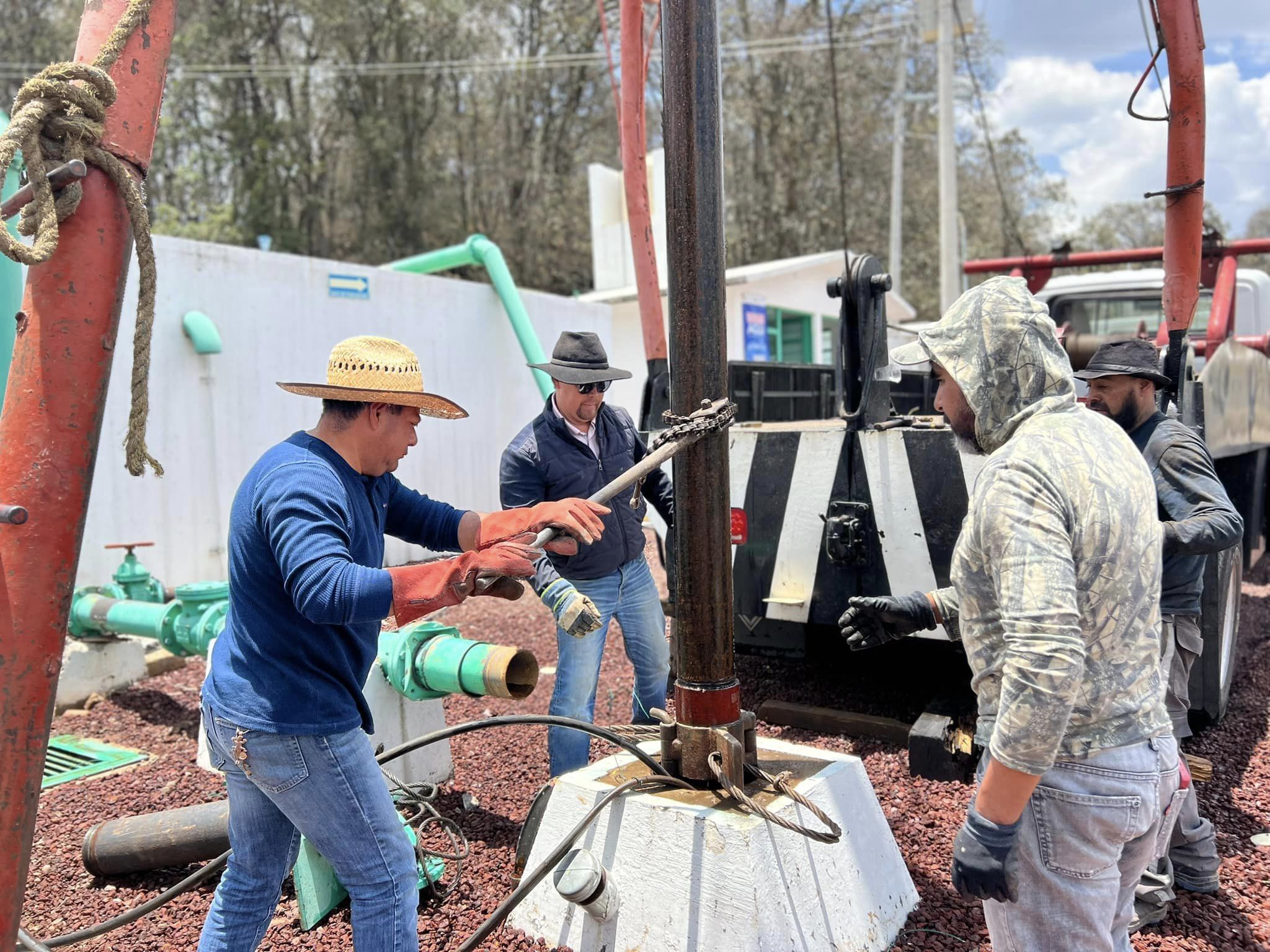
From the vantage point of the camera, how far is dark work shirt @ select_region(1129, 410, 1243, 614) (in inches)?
112

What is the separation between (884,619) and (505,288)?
7.73 m

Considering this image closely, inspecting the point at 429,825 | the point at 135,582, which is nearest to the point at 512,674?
the point at 429,825

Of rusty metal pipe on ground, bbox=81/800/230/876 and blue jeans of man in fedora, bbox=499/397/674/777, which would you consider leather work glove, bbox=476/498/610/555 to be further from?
rusty metal pipe on ground, bbox=81/800/230/876

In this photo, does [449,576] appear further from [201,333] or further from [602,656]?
[201,333]

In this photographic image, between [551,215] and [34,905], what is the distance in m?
21.6

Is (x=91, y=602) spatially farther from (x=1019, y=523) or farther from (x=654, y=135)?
(x=654, y=135)

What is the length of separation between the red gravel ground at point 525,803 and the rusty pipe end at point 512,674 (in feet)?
1.87

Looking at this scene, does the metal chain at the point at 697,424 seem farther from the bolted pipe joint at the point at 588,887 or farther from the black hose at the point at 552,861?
the bolted pipe joint at the point at 588,887

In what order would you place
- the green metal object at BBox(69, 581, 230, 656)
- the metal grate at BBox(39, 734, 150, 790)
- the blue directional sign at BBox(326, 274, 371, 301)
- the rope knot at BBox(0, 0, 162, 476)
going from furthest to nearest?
the blue directional sign at BBox(326, 274, 371, 301), the green metal object at BBox(69, 581, 230, 656), the metal grate at BBox(39, 734, 150, 790), the rope knot at BBox(0, 0, 162, 476)

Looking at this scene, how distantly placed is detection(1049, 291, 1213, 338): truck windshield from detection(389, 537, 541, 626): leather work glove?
5985mm

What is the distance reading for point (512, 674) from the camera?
121 inches

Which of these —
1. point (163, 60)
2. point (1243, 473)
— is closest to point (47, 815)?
point (163, 60)

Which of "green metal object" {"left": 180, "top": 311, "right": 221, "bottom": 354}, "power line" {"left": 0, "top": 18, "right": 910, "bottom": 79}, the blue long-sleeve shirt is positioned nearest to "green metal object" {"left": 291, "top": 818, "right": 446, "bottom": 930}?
the blue long-sleeve shirt

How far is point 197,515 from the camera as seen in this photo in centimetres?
734
